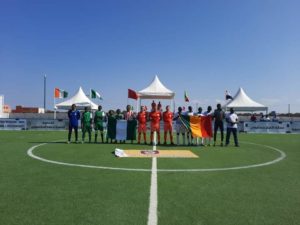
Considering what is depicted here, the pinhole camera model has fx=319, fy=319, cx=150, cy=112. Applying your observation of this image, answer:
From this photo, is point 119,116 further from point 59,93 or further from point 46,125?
point 59,93

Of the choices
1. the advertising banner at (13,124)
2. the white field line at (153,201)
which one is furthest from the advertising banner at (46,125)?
the white field line at (153,201)

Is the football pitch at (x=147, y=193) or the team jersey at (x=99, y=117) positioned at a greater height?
the team jersey at (x=99, y=117)

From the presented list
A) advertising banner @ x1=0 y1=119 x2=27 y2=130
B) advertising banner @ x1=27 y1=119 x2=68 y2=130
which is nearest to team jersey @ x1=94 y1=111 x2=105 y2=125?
advertising banner @ x1=27 y1=119 x2=68 y2=130

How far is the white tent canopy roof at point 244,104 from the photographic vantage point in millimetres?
43250

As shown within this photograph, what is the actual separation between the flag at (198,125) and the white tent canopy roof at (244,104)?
91.6 ft

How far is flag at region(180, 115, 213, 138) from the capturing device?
54.9 ft

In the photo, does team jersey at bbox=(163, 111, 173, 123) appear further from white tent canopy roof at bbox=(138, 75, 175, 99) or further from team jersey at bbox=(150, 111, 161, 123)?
white tent canopy roof at bbox=(138, 75, 175, 99)

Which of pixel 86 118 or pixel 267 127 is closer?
pixel 86 118

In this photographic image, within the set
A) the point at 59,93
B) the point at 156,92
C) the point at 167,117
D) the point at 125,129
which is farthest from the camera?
the point at 59,93

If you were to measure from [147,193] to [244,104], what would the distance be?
39662 millimetres

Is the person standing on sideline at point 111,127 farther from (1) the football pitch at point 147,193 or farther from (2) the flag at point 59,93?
(2) the flag at point 59,93

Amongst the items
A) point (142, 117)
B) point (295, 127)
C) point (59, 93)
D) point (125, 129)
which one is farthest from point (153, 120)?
point (59, 93)

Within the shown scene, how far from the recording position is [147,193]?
20.0 feet

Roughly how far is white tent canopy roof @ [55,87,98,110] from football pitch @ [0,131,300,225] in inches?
1351
